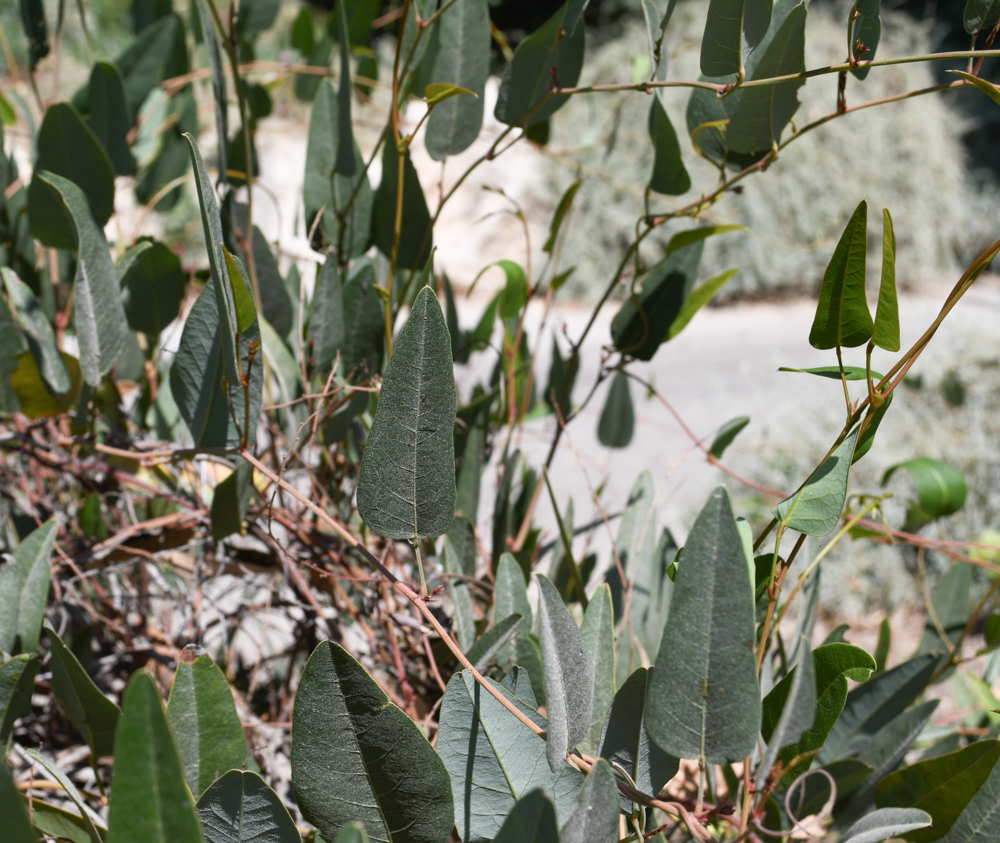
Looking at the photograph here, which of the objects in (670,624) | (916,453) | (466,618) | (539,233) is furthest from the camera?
(539,233)

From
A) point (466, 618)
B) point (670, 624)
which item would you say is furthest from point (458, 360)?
point (670, 624)

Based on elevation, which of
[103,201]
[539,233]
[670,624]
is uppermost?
[539,233]

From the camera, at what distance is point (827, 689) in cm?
26

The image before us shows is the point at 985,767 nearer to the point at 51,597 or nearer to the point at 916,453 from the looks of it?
the point at 51,597

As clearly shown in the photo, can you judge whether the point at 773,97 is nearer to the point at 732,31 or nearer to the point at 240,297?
the point at 732,31

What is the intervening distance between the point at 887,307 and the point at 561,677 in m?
0.17

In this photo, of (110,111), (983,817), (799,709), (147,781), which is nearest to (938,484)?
(983,817)

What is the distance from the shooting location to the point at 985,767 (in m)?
0.31

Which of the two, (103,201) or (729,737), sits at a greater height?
(103,201)

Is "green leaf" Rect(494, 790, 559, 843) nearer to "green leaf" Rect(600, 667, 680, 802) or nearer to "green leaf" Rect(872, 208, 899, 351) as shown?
"green leaf" Rect(600, 667, 680, 802)

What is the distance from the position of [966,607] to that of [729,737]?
1.51ft

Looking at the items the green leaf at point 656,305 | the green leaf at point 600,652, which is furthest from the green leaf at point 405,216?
the green leaf at point 600,652

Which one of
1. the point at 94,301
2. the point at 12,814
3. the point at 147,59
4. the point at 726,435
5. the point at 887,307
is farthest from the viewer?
the point at 147,59

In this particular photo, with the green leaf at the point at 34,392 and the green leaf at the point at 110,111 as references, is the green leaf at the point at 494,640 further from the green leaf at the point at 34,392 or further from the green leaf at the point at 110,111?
the green leaf at the point at 110,111
